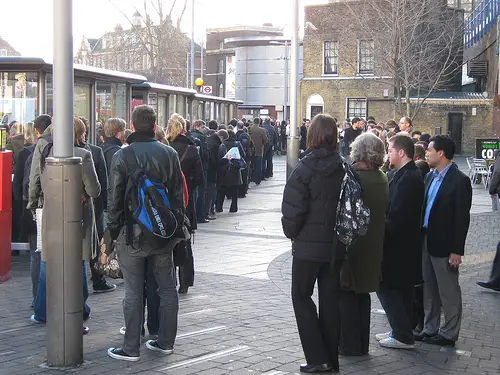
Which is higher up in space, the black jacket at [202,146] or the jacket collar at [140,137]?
the jacket collar at [140,137]

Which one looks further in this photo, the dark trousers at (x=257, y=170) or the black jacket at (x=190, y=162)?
the dark trousers at (x=257, y=170)

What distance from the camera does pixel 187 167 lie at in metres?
10.4

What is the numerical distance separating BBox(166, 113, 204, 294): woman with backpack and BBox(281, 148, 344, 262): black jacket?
2096mm

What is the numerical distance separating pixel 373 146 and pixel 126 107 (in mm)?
13445

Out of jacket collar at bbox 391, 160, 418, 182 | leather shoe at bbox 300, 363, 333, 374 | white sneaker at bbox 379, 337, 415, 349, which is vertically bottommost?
white sneaker at bbox 379, 337, 415, 349

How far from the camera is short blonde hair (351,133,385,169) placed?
6.55 m

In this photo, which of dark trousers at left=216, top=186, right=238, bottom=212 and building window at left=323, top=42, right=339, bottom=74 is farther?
building window at left=323, top=42, right=339, bottom=74

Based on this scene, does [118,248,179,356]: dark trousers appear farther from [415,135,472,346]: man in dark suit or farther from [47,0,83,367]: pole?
[415,135,472,346]: man in dark suit

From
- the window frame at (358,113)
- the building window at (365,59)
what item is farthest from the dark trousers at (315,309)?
the window frame at (358,113)

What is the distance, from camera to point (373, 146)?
6.55m

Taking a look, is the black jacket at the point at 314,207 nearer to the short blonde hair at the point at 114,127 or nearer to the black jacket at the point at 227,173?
the short blonde hair at the point at 114,127

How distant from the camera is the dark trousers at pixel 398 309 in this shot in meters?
6.83

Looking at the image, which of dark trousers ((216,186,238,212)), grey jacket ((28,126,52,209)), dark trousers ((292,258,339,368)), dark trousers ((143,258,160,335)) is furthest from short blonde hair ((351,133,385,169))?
dark trousers ((216,186,238,212))

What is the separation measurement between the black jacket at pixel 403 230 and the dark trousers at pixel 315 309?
0.87m
